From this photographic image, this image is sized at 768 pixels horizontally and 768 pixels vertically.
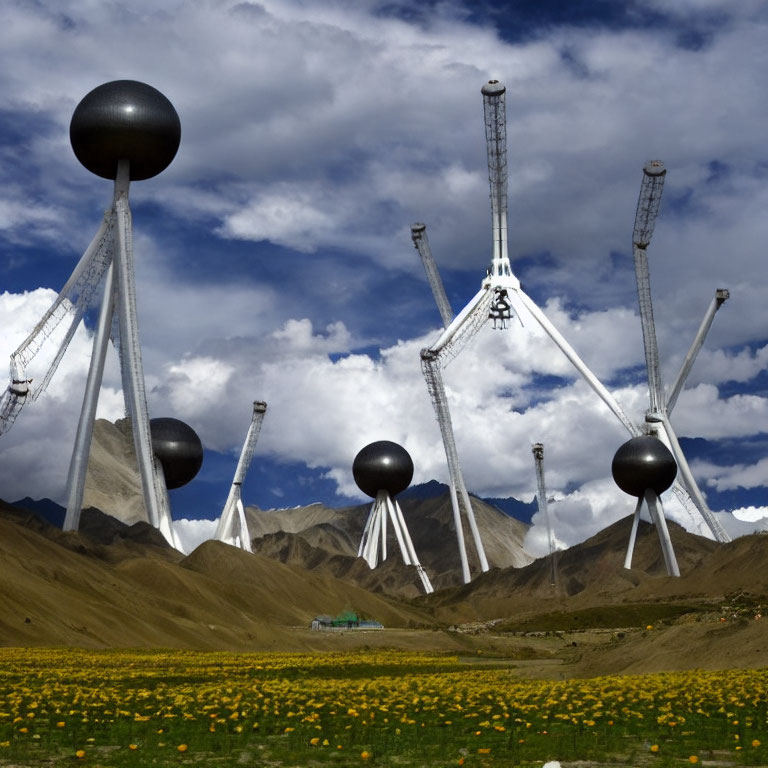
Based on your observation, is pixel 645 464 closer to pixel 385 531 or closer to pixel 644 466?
pixel 644 466

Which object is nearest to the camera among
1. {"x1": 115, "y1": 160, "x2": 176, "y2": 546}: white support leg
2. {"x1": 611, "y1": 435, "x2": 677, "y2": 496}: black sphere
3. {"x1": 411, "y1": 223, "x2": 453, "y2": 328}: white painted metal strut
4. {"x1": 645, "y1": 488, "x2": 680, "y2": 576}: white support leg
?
{"x1": 115, "y1": 160, "x2": 176, "y2": 546}: white support leg

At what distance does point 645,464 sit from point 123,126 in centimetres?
7121

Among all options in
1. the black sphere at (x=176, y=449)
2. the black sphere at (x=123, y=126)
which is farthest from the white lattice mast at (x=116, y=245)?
the black sphere at (x=176, y=449)

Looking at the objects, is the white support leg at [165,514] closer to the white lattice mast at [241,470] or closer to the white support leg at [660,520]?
the white lattice mast at [241,470]

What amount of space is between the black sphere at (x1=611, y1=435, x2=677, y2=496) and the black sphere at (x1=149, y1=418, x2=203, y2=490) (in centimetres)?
5071

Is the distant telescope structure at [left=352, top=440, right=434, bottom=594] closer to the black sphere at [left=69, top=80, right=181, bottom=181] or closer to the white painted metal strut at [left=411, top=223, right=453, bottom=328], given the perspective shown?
the white painted metal strut at [left=411, top=223, right=453, bottom=328]

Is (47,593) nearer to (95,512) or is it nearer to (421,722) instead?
(421,722)

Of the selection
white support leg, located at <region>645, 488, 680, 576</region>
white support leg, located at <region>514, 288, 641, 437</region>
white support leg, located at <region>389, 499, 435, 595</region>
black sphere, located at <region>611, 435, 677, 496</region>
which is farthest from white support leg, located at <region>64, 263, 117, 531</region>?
white support leg, located at <region>389, 499, 435, 595</region>

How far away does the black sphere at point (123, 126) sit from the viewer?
82750 mm

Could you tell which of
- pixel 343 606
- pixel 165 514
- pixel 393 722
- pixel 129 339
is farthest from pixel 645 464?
pixel 393 722

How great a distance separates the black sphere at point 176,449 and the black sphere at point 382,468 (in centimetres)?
3591

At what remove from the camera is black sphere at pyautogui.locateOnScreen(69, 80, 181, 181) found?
8275 cm

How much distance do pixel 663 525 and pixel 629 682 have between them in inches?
4378

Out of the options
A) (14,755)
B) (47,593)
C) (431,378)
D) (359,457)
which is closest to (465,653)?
(47,593)
